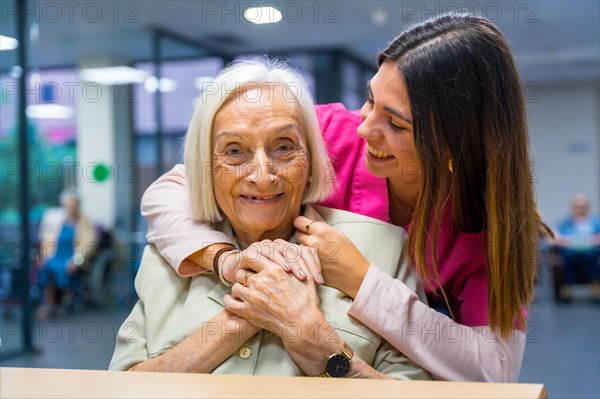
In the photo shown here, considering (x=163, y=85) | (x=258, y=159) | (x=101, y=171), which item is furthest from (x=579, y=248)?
(x=258, y=159)

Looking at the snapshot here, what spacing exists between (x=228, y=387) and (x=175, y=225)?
66 cm

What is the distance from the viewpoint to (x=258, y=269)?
1.37 meters

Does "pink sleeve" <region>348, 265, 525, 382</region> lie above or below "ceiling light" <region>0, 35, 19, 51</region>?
below

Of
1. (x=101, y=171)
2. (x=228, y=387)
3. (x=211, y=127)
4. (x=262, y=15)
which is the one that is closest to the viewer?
(x=228, y=387)

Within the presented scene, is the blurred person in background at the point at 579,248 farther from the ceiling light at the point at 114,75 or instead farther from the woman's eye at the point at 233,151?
the woman's eye at the point at 233,151

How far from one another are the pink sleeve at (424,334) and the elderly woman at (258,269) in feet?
0.16

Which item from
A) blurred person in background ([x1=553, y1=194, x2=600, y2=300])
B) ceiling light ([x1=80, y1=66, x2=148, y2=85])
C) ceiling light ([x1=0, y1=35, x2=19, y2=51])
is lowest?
blurred person in background ([x1=553, y1=194, x2=600, y2=300])

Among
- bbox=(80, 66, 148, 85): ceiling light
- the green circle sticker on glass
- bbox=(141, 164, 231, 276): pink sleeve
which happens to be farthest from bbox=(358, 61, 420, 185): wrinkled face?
the green circle sticker on glass

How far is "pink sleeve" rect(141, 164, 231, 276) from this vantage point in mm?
1466

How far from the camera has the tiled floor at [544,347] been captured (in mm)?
3137

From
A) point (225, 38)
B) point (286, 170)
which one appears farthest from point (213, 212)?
point (225, 38)

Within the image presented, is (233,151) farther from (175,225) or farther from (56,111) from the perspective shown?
(56,111)

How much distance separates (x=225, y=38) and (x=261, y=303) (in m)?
3.41

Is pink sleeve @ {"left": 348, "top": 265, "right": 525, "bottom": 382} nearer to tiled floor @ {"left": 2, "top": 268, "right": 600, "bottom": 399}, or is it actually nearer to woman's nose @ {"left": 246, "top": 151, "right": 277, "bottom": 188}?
woman's nose @ {"left": 246, "top": 151, "right": 277, "bottom": 188}
